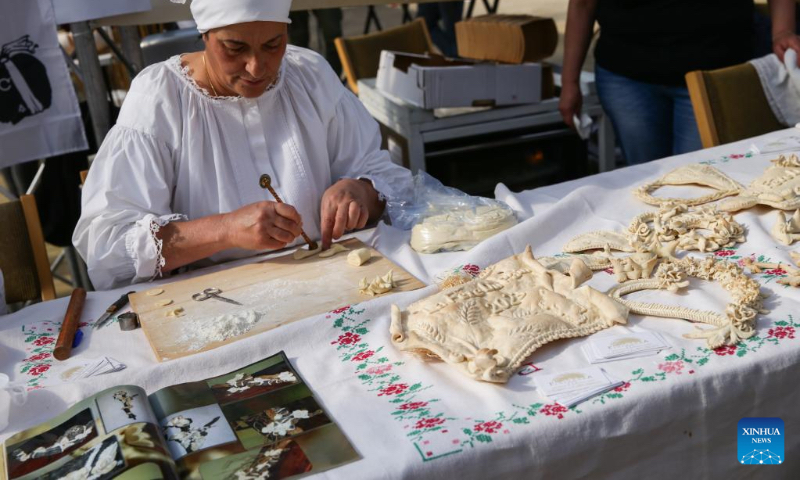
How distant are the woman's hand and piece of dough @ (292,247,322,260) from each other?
2 cm

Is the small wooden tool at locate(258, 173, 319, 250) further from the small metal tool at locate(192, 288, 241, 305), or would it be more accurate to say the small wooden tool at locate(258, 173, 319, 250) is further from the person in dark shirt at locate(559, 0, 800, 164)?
the person in dark shirt at locate(559, 0, 800, 164)

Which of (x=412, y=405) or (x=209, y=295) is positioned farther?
(x=209, y=295)

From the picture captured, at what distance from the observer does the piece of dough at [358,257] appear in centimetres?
180

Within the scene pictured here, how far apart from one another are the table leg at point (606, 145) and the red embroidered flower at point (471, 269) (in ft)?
6.75

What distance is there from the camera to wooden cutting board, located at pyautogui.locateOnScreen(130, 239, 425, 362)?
1.53m

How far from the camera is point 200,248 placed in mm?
1879

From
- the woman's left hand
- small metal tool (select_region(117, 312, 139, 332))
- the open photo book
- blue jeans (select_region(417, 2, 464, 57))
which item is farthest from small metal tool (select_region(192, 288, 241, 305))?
blue jeans (select_region(417, 2, 464, 57))

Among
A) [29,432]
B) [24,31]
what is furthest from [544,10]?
[29,432]

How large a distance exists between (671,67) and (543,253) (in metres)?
1.36

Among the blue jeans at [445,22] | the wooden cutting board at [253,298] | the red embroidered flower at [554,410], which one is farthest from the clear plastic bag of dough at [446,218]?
the blue jeans at [445,22]

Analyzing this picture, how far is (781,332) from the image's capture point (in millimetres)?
1363

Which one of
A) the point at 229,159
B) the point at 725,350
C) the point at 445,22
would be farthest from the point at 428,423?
the point at 445,22

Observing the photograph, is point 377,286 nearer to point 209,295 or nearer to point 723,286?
point 209,295

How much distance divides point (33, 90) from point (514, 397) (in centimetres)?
226
